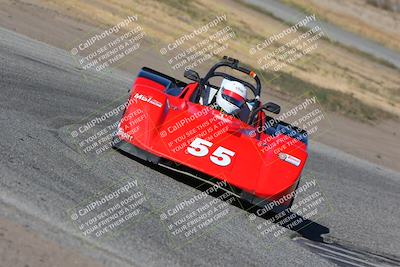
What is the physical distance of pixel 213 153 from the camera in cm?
934

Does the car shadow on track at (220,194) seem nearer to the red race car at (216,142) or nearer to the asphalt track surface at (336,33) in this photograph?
the red race car at (216,142)

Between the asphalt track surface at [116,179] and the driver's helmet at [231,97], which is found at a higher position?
the driver's helmet at [231,97]

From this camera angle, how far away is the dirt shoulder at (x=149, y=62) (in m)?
17.6

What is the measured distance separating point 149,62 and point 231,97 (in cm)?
883

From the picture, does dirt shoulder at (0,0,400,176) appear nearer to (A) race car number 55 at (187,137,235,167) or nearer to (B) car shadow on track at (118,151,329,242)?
(B) car shadow on track at (118,151,329,242)

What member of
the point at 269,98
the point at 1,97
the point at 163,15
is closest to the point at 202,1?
the point at 163,15

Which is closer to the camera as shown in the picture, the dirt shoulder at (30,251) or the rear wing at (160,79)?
the dirt shoulder at (30,251)

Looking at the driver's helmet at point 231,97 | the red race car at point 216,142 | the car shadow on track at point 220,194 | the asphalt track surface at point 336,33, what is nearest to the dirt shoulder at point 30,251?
the red race car at point 216,142

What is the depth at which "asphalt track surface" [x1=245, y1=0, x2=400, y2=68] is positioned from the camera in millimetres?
34562

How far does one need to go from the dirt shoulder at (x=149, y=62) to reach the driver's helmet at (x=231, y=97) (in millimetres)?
6904

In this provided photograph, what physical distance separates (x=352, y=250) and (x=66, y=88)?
6073 millimetres

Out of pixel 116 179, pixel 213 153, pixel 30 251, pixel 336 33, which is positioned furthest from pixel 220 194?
pixel 336 33

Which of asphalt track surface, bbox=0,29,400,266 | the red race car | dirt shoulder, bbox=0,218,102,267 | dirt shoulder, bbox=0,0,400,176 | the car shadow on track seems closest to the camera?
dirt shoulder, bbox=0,218,102,267

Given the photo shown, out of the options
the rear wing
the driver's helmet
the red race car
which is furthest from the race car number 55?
the rear wing
